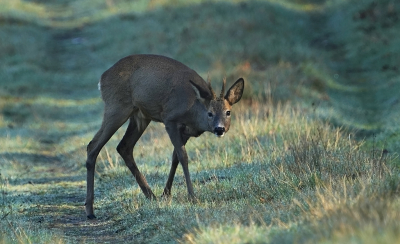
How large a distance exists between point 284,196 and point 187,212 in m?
1.09

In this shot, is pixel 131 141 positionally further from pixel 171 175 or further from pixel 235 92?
pixel 235 92

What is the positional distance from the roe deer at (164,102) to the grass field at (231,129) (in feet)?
1.98

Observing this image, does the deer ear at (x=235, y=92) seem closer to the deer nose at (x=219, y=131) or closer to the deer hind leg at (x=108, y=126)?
the deer nose at (x=219, y=131)

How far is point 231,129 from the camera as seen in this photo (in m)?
13.0

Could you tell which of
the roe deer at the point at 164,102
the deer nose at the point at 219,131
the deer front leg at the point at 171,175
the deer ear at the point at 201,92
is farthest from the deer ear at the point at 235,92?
the deer front leg at the point at 171,175

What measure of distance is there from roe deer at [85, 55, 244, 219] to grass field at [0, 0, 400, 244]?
60 centimetres

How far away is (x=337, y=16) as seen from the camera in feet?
84.9

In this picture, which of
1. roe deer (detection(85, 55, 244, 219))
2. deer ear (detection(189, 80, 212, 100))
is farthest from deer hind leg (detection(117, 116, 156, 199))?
deer ear (detection(189, 80, 212, 100))

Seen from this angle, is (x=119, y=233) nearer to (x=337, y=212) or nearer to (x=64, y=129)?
(x=337, y=212)

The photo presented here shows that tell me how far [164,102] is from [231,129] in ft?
12.3

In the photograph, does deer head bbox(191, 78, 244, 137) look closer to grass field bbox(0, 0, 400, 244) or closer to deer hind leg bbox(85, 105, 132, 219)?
grass field bbox(0, 0, 400, 244)

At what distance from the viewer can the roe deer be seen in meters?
9.15

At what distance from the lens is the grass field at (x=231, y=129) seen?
679 centimetres

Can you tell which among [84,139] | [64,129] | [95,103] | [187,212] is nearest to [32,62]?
[95,103]
